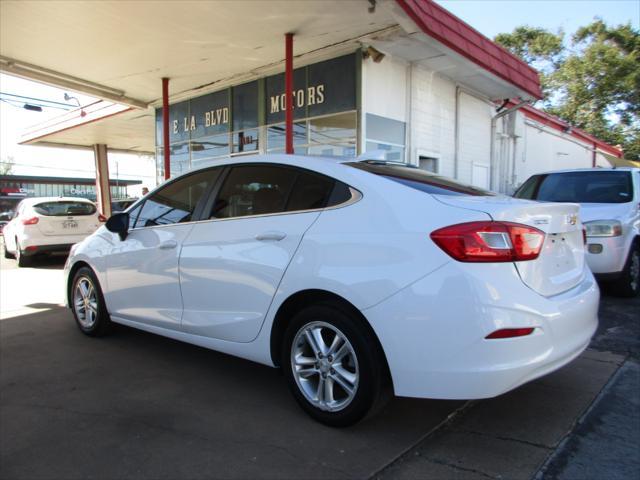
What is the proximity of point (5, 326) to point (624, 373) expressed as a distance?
A: 5.93m

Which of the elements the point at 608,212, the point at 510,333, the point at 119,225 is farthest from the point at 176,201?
the point at 608,212

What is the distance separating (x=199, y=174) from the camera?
3795 mm

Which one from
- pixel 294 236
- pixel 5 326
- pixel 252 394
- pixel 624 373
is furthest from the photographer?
pixel 5 326

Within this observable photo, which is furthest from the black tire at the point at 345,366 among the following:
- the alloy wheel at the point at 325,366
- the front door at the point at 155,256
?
the front door at the point at 155,256

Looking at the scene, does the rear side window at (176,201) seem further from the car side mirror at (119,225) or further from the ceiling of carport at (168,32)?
the ceiling of carport at (168,32)

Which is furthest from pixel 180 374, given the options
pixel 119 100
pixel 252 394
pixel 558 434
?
pixel 119 100

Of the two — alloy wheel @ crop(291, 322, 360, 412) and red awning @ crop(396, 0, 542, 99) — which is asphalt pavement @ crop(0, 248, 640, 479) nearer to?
alloy wheel @ crop(291, 322, 360, 412)

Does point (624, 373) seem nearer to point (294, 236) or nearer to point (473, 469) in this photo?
point (473, 469)

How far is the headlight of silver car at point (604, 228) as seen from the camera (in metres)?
5.61

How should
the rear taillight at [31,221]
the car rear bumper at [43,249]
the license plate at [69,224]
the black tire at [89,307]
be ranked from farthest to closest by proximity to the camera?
the license plate at [69,224]
the rear taillight at [31,221]
the car rear bumper at [43,249]
the black tire at [89,307]

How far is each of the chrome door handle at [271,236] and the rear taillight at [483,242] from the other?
0.98 metres

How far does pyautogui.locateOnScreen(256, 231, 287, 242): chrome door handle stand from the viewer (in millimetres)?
2957

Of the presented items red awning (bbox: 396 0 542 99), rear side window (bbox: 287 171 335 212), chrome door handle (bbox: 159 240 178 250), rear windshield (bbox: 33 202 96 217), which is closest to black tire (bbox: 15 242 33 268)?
rear windshield (bbox: 33 202 96 217)

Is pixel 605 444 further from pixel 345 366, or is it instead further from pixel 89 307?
pixel 89 307
